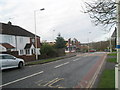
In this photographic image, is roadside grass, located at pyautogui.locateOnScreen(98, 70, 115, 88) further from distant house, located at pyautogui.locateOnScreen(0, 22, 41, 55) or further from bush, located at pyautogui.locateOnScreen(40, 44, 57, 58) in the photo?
distant house, located at pyautogui.locateOnScreen(0, 22, 41, 55)

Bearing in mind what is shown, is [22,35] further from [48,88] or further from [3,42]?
[48,88]

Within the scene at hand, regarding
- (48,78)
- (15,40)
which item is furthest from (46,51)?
(48,78)

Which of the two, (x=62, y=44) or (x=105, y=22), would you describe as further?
(x=62, y=44)

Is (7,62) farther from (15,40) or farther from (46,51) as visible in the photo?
(15,40)

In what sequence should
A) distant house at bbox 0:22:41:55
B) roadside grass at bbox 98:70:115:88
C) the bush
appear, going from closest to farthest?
roadside grass at bbox 98:70:115:88, the bush, distant house at bbox 0:22:41:55

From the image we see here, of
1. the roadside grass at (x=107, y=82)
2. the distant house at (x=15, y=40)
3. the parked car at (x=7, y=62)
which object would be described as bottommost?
the roadside grass at (x=107, y=82)

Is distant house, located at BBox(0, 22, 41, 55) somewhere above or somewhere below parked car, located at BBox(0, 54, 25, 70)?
above

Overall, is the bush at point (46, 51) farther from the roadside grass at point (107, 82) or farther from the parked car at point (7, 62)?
the roadside grass at point (107, 82)

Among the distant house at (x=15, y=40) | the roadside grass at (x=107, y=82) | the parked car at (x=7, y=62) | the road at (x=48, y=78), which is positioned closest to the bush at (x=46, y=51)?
the distant house at (x=15, y=40)

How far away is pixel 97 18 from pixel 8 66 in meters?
9.85

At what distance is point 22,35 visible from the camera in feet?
105

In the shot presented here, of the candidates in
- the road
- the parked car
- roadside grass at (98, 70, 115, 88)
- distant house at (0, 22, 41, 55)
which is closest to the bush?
distant house at (0, 22, 41, 55)

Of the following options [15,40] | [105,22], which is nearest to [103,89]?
[105,22]

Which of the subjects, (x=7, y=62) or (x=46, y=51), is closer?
(x=7, y=62)
